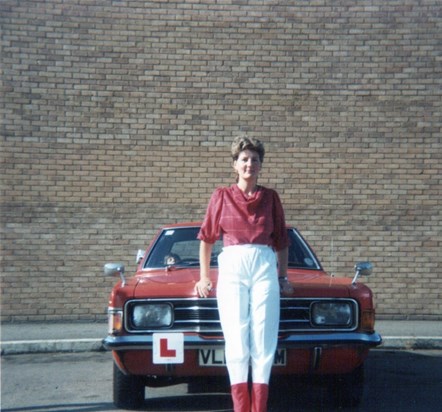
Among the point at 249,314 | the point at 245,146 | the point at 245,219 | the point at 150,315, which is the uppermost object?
the point at 245,146

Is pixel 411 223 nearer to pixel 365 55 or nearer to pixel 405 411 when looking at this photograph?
pixel 365 55

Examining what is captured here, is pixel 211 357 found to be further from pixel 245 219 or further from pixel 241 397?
pixel 245 219

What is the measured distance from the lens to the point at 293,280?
5836 millimetres

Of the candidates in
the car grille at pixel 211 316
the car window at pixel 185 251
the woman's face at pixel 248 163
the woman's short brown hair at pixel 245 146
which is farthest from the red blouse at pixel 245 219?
the car window at pixel 185 251

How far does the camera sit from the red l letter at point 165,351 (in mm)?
5223

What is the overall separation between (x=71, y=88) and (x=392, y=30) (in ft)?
16.1

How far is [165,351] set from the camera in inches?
206

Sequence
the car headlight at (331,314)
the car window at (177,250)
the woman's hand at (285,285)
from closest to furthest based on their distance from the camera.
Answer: the woman's hand at (285,285)
the car headlight at (331,314)
the car window at (177,250)

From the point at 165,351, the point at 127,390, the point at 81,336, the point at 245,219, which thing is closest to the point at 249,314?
the point at 245,219

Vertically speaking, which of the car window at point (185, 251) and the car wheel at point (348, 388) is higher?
the car window at point (185, 251)

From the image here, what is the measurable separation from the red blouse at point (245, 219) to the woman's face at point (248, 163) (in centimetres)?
13

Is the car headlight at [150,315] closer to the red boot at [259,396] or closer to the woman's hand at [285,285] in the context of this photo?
the woman's hand at [285,285]

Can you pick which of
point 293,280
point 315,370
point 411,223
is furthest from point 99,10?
point 315,370

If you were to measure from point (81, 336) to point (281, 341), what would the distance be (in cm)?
494
